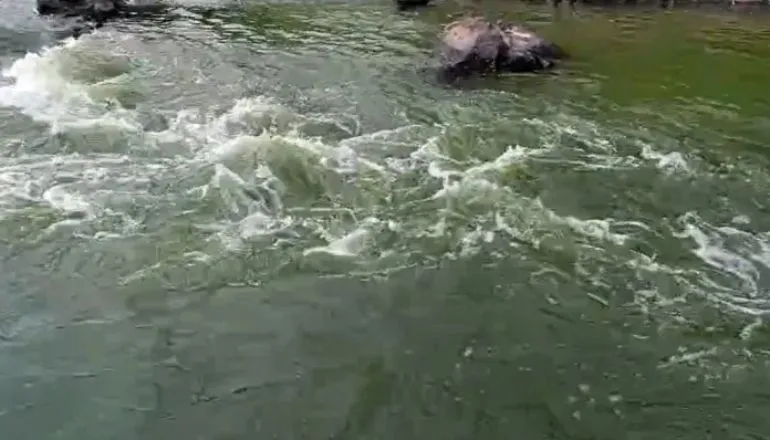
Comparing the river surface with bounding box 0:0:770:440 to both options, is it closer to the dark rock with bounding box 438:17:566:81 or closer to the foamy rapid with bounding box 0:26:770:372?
the foamy rapid with bounding box 0:26:770:372

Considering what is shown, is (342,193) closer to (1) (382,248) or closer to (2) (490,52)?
(1) (382,248)

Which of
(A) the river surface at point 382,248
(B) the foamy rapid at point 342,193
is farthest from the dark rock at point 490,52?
(B) the foamy rapid at point 342,193

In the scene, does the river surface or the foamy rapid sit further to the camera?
the foamy rapid

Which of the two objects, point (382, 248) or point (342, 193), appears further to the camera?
point (342, 193)

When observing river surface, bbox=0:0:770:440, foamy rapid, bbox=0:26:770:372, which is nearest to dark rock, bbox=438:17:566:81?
river surface, bbox=0:0:770:440

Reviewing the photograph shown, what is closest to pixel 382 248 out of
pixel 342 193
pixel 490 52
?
pixel 342 193

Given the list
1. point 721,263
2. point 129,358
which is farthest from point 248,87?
point 721,263

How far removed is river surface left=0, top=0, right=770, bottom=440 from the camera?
27.6ft

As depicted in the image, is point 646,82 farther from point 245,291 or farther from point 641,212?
point 245,291

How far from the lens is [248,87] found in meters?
15.9

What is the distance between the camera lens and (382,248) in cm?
1073

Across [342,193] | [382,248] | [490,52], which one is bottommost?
[382,248]

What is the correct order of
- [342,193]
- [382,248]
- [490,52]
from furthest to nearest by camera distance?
[490,52] → [342,193] → [382,248]

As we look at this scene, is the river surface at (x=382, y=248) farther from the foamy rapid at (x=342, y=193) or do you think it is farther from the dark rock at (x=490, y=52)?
the dark rock at (x=490, y=52)
